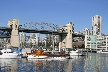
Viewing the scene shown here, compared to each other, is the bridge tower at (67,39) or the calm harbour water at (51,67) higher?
the bridge tower at (67,39)

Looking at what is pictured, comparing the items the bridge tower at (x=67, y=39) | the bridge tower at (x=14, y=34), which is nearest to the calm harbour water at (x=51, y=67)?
the bridge tower at (x=14, y=34)

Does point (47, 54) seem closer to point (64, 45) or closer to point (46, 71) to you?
point (46, 71)

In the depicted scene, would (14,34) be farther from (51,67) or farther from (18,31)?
(51,67)

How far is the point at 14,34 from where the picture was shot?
153875mm

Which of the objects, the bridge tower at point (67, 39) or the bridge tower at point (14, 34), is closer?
the bridge tower at point (14, 34)

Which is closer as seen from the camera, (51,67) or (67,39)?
(51,67)

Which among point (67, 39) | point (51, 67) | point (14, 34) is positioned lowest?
point (51, 67)

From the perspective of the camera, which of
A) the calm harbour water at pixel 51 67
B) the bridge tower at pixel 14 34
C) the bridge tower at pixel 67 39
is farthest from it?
the bridge tower at pixel 67 39

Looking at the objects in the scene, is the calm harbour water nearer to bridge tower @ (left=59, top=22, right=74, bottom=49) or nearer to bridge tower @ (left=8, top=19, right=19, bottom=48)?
bridge tower @ (left=8, top=19, right=19, bottom=48)

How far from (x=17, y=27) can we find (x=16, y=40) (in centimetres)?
1019

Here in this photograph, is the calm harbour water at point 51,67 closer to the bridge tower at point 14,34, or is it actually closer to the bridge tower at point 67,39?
the bridge tower at point 14,34

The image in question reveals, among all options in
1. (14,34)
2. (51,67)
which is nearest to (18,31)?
(14,34)

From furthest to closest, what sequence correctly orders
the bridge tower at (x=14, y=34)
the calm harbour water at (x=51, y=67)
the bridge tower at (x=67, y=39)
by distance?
the bridge tower at (x=67, y=39) → the bridge tower at (x=14, y=34) → the calm harbour water at (x=51, y=67)

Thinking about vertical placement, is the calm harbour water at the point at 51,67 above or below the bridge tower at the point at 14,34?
below
